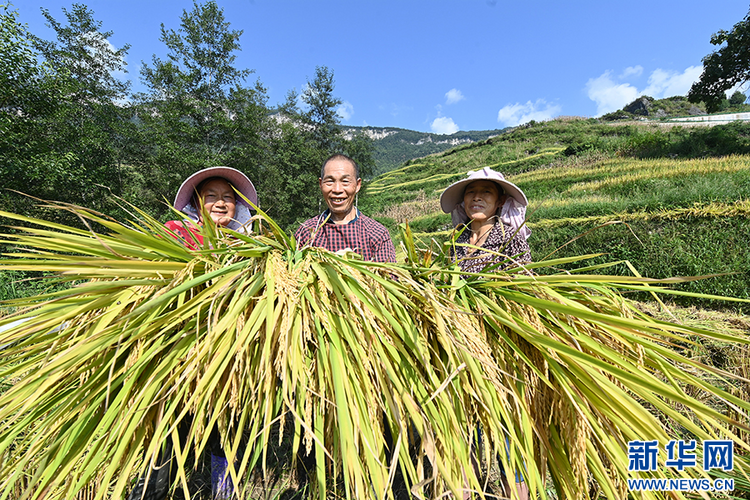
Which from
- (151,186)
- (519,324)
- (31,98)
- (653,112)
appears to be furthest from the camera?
(653,112)

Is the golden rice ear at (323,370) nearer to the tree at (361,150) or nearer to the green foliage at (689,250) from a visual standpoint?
the green foliage at (689,250)

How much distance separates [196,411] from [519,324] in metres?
0.88

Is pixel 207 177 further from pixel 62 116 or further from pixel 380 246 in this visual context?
pixel 62 116

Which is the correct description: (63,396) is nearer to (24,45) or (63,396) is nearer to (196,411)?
(196,411)

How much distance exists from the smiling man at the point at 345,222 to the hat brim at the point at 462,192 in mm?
514

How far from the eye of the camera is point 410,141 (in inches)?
5251

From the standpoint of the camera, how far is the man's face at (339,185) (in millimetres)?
1926

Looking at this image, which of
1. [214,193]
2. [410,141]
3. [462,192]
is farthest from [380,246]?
Answer: [410,141]

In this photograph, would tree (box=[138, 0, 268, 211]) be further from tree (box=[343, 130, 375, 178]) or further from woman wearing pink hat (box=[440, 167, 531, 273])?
woman wearing pink hat (box=[440, 167, 531, 273])

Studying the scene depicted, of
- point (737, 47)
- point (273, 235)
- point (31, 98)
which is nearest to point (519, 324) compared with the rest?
point (273, 235)

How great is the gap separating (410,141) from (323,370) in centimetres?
14198

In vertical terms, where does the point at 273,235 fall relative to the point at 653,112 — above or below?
below

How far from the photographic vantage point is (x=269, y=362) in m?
0.75

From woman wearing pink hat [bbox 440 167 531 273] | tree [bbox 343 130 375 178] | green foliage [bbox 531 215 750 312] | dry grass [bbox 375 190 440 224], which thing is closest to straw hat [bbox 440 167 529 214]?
woman wearing pink hat [bbox 440 167 531 273]
